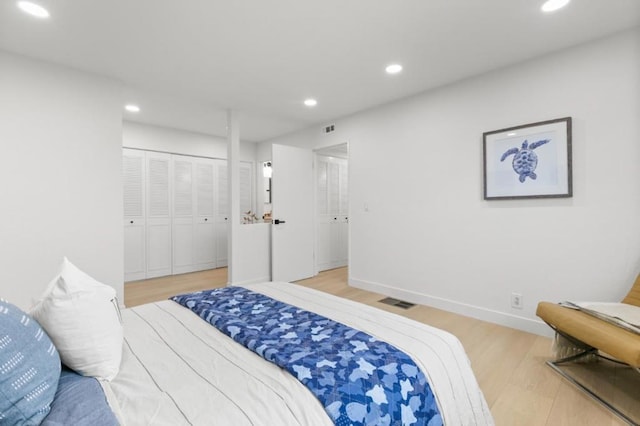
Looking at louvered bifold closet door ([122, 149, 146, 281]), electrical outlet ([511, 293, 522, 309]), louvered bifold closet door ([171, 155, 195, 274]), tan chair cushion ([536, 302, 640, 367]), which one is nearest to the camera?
tan chair cushion ([536, 302, 640, 367])

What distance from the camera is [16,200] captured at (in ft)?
8.64

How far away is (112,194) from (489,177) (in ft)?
12.5

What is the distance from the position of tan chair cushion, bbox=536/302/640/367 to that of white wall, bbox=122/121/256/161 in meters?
5.29

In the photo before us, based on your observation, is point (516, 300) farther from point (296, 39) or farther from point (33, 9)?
point (33, 9)

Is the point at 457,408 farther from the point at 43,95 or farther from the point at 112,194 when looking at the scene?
the point at 43,95

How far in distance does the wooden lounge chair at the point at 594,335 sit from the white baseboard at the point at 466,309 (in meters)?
0.49

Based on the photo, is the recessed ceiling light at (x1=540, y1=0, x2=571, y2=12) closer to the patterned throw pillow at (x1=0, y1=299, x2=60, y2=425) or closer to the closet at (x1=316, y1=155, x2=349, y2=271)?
the patterned throw pillow at (x1=0, y1=299, x2=60, y2=425)

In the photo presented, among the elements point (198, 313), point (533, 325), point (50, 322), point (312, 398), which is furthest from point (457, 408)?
point (533, 325)

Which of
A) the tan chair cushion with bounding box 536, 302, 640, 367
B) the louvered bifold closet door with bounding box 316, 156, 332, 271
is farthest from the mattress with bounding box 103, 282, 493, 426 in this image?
the louvered bifold closet door with bounding box 316, 156, 332, 271

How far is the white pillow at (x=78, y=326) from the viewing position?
102cm

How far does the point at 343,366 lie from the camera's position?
3.56 ft

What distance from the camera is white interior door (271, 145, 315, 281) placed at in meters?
4.59

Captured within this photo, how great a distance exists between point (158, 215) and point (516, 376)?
16.7ft

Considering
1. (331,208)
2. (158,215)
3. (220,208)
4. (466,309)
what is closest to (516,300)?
(466,309)
